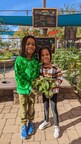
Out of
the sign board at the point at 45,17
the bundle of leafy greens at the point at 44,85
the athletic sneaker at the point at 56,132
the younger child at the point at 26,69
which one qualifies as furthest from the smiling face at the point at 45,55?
the sign board at the point at 45,17

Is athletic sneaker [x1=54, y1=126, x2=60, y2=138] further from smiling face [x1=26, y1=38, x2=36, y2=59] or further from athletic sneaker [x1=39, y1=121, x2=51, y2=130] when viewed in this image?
smiling face [x1=26, y1=38, x2=36, y2=59]

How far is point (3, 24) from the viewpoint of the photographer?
8.60 meters

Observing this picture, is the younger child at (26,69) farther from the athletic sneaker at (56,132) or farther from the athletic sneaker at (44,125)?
the athletic sneaker at (56,132)

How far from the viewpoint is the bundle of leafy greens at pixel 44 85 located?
10.3 feet

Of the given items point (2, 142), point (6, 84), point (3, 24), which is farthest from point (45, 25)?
point (2, 142)

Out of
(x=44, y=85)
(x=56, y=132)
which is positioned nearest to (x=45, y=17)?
(x=44, y=85)

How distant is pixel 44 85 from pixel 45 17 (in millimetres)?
5071

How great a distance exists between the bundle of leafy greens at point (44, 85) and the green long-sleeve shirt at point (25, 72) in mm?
101

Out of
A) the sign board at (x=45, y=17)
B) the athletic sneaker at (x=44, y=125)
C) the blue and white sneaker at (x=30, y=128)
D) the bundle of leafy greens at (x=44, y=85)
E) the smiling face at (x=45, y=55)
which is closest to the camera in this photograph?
the bundle of leafy greens at (x=44, y=85)

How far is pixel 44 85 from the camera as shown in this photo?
3.15m

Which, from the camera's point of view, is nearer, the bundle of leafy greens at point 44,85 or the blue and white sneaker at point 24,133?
the bundle of leafy greens at point 44,85

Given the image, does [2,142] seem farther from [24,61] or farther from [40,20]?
[40,20]

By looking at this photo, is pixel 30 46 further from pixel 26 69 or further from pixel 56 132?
pixel 56 132

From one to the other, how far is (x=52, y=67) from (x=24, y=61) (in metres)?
0.43
